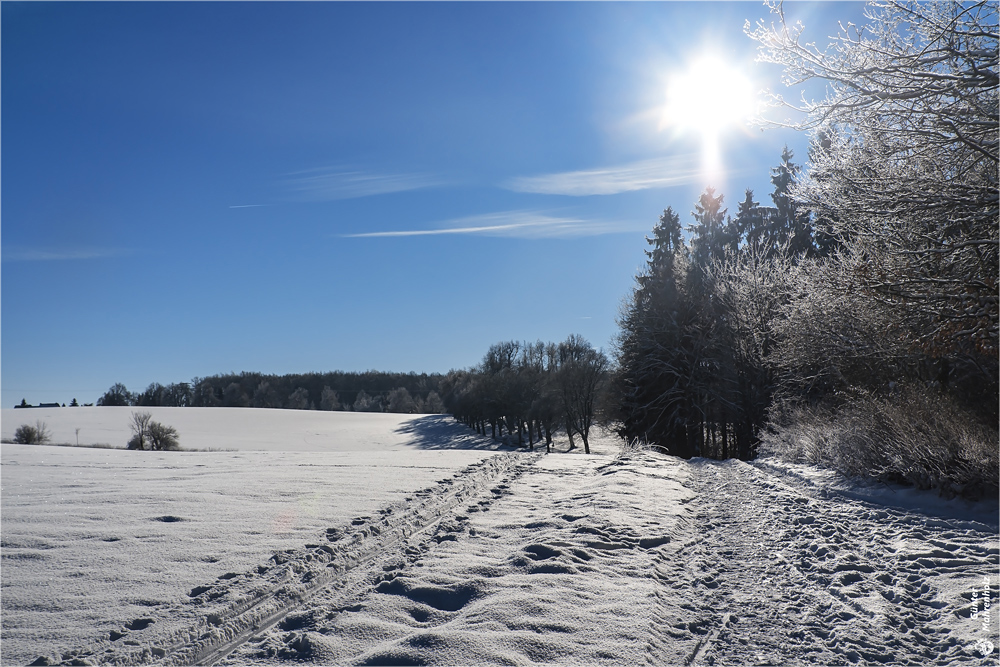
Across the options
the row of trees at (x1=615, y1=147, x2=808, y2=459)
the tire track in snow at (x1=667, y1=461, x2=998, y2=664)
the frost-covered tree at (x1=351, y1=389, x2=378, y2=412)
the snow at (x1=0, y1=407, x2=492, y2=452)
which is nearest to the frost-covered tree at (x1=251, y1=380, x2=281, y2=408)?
the frost-covered tree at (x1=351, y1=389, x2=378, y2=412)

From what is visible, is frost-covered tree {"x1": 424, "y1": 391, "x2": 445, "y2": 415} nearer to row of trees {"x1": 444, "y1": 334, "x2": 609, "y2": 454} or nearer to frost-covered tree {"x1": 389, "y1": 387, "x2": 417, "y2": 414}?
frost-covered tree {"x1": 389, "y1": 387, "x2": 417, "y2": 414}

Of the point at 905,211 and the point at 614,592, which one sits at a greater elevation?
the point at 905,211

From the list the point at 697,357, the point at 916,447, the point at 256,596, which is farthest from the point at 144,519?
the point at 697,357

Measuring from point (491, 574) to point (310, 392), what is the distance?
113599mm

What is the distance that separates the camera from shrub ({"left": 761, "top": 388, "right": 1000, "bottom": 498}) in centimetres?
648

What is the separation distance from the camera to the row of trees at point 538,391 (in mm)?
41812

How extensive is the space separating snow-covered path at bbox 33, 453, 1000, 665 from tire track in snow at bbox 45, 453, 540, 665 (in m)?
0.02

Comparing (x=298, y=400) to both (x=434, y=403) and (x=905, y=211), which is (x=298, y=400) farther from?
(x=905, y=211)

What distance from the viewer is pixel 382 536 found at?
5.87 meters

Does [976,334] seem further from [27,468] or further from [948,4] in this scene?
[27,468]

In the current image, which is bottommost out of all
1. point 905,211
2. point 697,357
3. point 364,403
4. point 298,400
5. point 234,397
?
point 364,403

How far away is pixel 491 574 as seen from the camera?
466 cm

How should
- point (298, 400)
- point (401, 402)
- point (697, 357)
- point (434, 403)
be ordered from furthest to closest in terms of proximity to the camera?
point (401, 402)
point (434, 403)
point (298, 400)
point (697, 357)

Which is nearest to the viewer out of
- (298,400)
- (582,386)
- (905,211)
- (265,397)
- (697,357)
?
(905,211)
